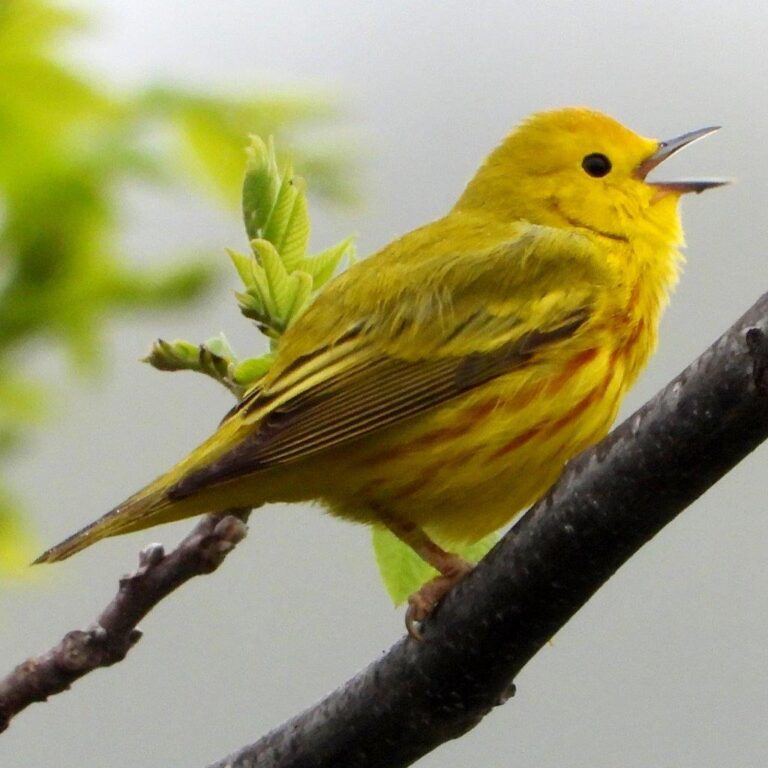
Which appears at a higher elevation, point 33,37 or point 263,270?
point 33,37

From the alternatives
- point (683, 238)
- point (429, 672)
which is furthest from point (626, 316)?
point (429, 672)

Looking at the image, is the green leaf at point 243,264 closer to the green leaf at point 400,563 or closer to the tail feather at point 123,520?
the tail feather at point 123,520

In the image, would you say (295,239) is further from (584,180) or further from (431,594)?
(584,180)

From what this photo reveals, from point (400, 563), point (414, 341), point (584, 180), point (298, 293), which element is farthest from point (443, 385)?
point (584, 180)

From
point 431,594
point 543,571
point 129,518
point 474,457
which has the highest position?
point 129,518

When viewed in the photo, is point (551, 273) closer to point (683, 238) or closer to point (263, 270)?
point (683, 238)
